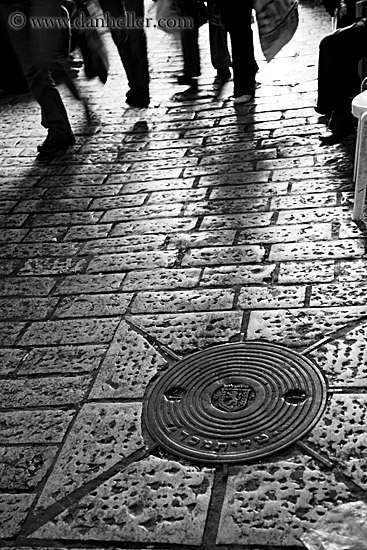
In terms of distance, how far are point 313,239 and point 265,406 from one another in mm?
1641

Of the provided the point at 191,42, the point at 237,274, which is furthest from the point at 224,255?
the point at 191,42

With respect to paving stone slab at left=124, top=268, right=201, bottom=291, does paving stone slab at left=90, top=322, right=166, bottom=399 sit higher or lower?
higher

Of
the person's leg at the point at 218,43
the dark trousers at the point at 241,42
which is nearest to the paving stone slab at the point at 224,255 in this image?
the dark trousers at the point at 241,42

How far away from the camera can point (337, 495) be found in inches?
102

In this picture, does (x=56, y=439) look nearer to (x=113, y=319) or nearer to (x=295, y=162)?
(x=113, y=319)

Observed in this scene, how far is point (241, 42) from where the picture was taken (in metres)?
7.02

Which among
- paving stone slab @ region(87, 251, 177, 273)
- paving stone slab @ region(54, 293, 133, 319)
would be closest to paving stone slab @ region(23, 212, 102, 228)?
paving stone slab @ region(87, 251, 177, 273)

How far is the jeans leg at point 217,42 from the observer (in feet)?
26.0

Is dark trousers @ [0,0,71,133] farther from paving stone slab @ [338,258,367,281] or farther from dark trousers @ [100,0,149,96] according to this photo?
paving stone slab @ [338,258,367,281]

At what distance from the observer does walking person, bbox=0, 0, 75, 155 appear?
628 cm

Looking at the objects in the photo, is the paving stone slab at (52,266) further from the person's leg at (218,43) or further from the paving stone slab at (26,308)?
the person's leg at (218,43)

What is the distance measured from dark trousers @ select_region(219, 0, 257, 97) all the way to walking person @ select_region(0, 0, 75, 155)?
155 cm

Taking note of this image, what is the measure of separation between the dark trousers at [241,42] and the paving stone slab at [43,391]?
454 centimetres

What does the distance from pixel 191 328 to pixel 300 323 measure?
54 cm
